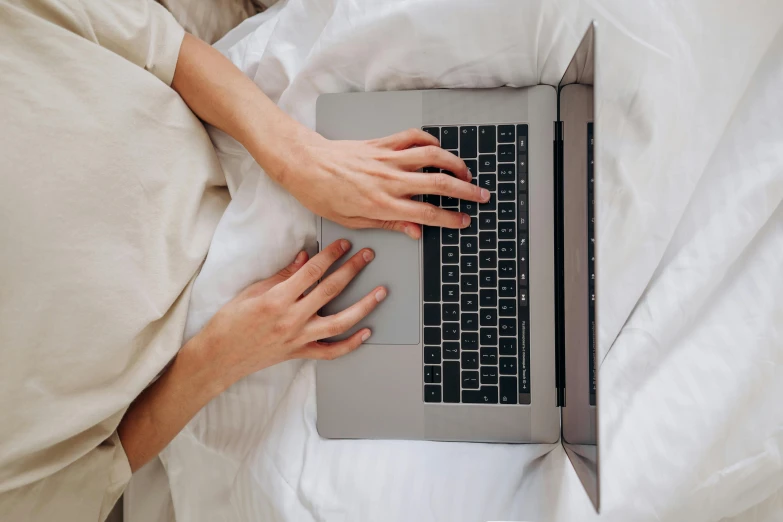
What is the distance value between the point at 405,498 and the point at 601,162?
0.56m

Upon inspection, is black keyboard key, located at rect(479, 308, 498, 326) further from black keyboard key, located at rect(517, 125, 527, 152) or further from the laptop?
black keyboard key, located at rect(517, 125, 527, 152)

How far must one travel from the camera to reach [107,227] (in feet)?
2.40

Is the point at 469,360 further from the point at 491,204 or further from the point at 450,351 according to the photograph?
the point at 491,204

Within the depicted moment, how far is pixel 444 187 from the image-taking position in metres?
0.73

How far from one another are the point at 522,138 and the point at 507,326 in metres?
0.27

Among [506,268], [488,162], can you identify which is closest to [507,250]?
[506,268]

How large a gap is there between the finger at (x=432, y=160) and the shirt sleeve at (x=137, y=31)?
0.39m

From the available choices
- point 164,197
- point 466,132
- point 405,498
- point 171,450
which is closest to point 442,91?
point 466,132

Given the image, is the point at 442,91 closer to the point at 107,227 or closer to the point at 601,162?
the point at 601,162

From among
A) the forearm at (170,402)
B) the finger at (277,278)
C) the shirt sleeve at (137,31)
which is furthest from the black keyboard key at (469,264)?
the shirt sleeve at (137,31)

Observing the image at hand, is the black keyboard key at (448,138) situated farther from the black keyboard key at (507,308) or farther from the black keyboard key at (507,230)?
the black keyboard key at (507,308)

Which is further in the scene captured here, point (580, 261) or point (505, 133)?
point (505, 133)

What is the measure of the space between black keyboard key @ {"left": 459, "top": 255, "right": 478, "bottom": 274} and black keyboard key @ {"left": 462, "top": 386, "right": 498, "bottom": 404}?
6.7 inches

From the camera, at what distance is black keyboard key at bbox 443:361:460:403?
77 centimetres
